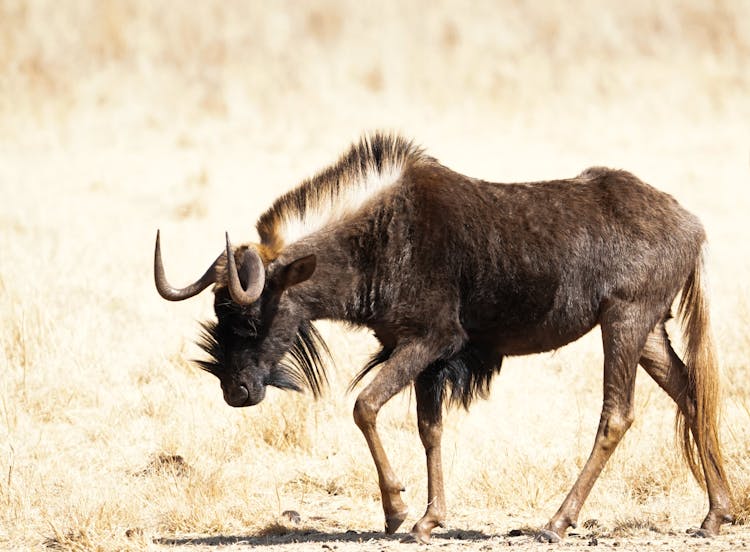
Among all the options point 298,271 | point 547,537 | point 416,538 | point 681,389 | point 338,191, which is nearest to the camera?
point 547,537

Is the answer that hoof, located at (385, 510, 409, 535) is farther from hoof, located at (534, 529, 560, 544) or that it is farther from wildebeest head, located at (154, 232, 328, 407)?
wildebeest head, located at (154, 232, 328, 407)

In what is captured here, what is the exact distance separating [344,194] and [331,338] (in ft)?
10.8

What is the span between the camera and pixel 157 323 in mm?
10242

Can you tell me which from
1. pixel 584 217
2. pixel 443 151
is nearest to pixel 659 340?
pixel 584 217

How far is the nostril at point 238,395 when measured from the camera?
21.5 feet

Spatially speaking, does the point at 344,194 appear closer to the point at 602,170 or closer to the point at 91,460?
the point at 602,170

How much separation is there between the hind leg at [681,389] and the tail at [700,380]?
12 mm

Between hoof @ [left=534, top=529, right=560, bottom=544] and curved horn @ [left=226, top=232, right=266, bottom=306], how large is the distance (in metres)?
1.79

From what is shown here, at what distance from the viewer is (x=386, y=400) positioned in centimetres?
638

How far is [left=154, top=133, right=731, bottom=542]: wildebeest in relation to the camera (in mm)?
6453

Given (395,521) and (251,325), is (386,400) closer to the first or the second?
(395,521)

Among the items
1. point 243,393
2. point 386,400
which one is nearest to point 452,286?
point 386,400

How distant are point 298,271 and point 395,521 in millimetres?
1341

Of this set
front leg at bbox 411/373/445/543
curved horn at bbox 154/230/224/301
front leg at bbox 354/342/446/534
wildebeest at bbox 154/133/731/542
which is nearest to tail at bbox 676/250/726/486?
wildebeest at bbox 154/133/731/542
